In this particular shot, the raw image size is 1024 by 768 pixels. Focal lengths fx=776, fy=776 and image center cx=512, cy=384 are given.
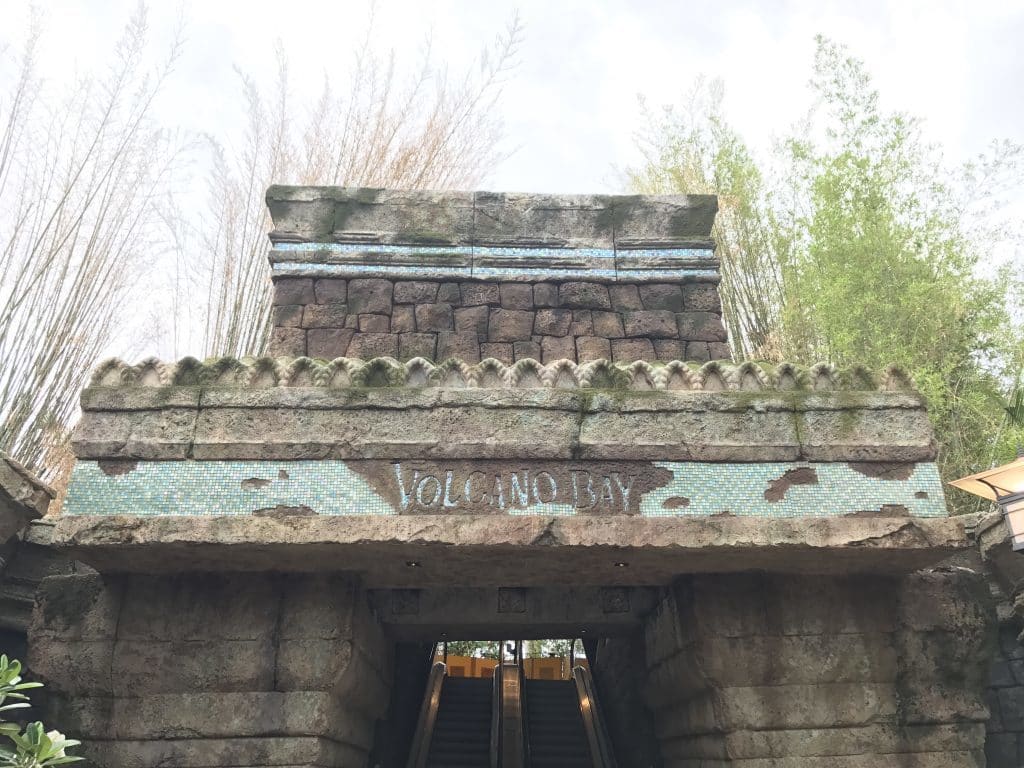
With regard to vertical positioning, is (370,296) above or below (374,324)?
above

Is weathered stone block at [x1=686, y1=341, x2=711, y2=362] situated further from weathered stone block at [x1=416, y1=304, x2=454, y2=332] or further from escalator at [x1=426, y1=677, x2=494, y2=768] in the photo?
escalator at [x1=426, y1=677, x2=494, y2=768]

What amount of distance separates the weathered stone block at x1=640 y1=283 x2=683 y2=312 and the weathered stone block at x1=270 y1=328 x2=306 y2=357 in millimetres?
2285

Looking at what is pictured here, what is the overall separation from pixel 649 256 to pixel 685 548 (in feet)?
8.29

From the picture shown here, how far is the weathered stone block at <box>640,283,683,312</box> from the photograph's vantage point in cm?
528

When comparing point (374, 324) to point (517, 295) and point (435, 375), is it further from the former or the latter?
point (435, 375)

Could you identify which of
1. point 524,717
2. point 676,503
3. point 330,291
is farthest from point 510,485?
point 524,717

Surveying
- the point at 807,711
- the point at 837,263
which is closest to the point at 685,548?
the point at 807,711

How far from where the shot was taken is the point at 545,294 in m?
5.24

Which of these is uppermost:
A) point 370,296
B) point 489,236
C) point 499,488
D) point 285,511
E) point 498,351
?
point 489,236

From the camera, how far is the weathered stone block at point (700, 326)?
17.0 feet

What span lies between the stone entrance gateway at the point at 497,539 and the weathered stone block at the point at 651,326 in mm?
1221

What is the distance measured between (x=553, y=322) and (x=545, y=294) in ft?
0.72

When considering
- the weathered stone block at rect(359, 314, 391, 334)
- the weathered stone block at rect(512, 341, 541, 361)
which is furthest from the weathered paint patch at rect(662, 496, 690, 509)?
the weathered stone block at rect(359, 314, 391, 334)

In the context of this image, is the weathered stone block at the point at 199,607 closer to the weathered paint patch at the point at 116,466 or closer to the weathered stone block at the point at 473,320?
the weathered paint patch at the point at 116,466
